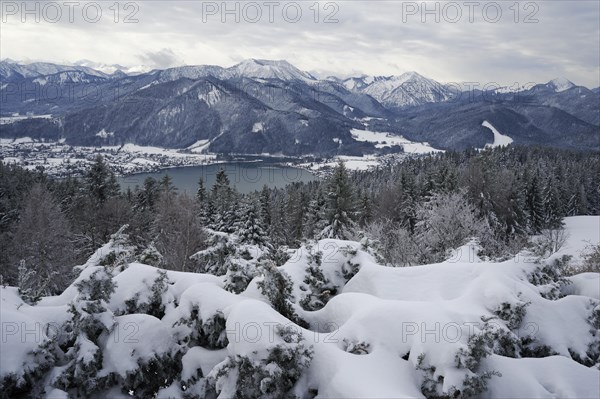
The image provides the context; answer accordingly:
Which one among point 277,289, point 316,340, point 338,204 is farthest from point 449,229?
point 316,340

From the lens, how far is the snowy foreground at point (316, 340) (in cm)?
576

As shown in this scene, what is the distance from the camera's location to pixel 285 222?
43688 mm

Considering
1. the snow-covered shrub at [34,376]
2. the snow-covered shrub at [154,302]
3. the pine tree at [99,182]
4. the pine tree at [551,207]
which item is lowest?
the pine tree at [551,207]

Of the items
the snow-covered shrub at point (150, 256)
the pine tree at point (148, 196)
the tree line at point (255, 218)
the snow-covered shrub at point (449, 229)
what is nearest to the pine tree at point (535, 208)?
the tree line at point (255, 218)

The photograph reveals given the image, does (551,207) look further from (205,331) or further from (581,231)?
(205,331)

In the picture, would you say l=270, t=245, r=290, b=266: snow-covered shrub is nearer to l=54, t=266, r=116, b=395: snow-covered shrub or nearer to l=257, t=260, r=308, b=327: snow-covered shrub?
l=257, t=260, r=308, b=327: snow-covered shrub

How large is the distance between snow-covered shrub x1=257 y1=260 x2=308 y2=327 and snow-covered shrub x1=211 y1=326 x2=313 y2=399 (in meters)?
1.82

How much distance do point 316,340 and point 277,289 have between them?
1.59 metres

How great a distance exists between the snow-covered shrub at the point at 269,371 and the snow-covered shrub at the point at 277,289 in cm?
182

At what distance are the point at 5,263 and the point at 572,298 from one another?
31913 mm

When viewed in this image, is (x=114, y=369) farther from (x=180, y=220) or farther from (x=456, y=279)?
(x=180, y=220)

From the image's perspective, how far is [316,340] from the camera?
646 centimetres

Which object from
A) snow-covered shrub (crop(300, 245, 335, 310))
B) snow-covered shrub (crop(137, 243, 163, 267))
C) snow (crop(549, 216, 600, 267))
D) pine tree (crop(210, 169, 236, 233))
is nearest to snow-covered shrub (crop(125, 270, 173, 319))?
snow-covered shrub (crop(300, 245, 335, 310))

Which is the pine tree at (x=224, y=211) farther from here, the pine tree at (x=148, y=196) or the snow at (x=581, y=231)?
the snow at (x=581, y=231)
